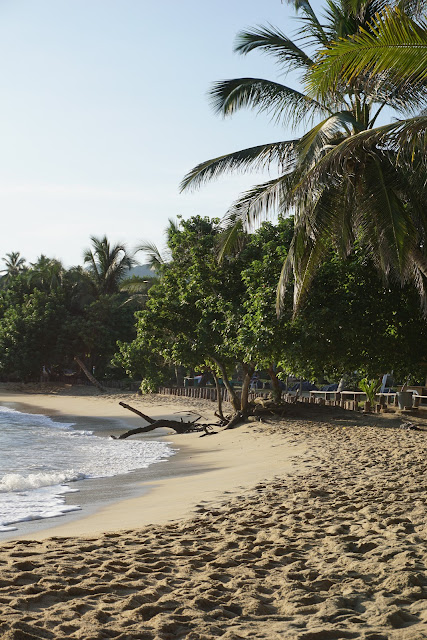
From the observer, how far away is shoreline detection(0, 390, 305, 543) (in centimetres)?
648

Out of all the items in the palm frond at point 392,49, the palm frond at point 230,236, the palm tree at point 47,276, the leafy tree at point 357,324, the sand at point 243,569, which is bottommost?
the sand at point 243,569

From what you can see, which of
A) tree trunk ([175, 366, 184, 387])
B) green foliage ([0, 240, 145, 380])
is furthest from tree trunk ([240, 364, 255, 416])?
green foliage ([0, 240, 145, 380])

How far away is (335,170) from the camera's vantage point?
10.1m

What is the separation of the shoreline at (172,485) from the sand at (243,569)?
83 millimetres

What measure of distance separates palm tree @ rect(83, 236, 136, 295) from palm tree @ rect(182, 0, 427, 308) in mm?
28324

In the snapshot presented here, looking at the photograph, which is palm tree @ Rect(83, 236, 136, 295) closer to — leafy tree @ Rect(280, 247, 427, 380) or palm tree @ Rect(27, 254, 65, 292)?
palm tree @ Rect(27, 254, 65, 292)

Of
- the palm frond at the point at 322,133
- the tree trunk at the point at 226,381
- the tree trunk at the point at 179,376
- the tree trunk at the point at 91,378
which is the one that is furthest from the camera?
the tree trunk at the point at 91,378

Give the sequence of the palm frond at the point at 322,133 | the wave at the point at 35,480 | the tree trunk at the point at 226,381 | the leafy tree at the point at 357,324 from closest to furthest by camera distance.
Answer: the wave at the point at 35,480, the palm frond at the point at 322,133, the leafy tree at the point at 357,324, the tree trunk at the point at 226,381

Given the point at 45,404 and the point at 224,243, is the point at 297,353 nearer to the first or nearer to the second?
the point at 224,243

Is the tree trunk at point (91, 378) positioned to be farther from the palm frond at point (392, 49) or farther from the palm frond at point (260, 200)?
the palm frond at point (392, 49)

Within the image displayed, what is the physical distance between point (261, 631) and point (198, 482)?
6.02 m

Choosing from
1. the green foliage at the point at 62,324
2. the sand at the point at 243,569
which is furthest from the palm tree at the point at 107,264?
the sand at the point at 243,569

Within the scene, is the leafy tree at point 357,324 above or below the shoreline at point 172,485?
above

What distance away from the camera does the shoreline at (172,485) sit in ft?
21.3
